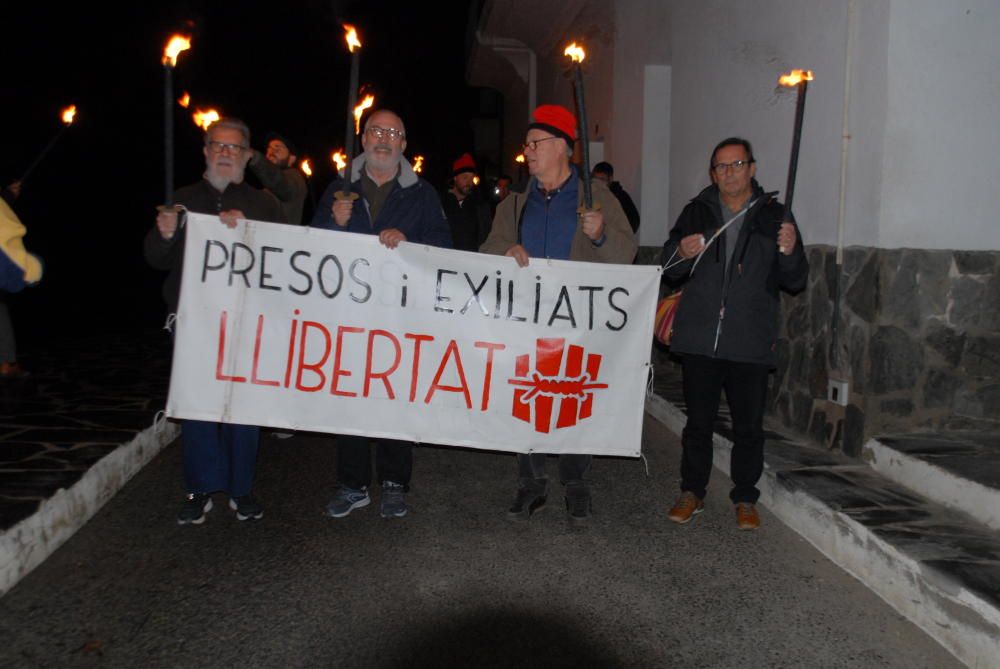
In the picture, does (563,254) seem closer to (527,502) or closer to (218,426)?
(527,502)

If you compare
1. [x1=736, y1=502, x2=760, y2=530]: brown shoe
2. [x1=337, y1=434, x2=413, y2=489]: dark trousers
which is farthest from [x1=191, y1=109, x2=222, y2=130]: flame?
[x1=736, y1=502, x2=760, y2=530]: brown shoe

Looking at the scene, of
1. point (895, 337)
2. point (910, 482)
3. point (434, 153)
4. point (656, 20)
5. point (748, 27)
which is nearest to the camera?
point (910, 482)

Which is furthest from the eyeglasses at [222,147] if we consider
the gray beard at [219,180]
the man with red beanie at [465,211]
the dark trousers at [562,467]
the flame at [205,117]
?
the man with red beanie at [465,211]

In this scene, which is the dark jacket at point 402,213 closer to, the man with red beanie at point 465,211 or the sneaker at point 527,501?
the sneaker at point 527,501

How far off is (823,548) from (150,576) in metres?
3.16

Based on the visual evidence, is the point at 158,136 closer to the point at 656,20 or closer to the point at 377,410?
the point at 656,20

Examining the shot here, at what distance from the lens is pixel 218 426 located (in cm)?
432

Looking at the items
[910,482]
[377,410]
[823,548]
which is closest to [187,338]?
[377,410]

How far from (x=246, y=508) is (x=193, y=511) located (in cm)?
26

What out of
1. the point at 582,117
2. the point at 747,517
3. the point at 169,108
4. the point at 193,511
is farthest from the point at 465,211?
the point at 747,517

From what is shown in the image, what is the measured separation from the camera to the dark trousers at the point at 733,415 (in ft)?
13.9

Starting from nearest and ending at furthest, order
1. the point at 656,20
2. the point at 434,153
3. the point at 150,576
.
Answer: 1. the point at 150,576
2. the point at 656,20
3. the point at 434,153

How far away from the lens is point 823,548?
13.1 feet

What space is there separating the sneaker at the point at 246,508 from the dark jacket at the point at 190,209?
105 cm
